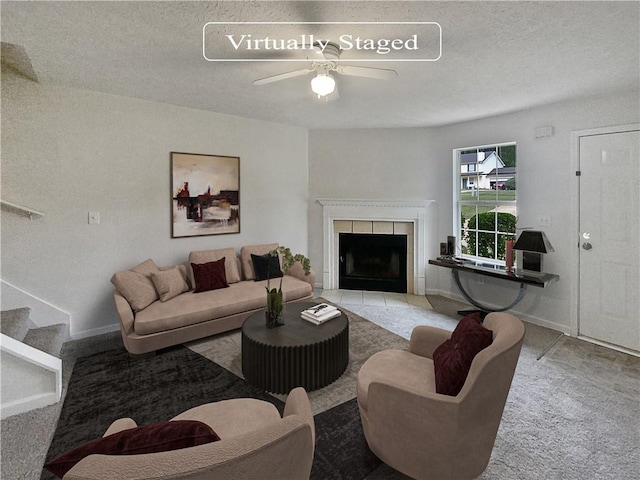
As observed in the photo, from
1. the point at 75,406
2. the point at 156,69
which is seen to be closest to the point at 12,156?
the point at 156,69

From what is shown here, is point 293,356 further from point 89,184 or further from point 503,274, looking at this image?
point 89,184

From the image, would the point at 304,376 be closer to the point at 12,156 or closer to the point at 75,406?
the point at 75,406

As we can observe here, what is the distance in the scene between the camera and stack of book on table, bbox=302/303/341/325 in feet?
9.23

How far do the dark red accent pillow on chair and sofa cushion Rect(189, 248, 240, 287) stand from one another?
117 inches

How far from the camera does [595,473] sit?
175 cm

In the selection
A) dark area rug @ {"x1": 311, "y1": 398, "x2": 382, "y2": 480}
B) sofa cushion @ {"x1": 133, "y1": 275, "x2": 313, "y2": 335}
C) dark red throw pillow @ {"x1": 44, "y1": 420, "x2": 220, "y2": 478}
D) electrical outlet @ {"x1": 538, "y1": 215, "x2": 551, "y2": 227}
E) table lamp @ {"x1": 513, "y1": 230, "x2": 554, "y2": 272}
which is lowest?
dark area rug @ {"x1": 311, "y1": 398, "x2": 382, "y2": 480}

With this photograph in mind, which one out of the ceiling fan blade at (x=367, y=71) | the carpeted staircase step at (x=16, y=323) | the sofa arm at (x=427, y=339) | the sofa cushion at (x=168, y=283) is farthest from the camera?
the sofa cushion at (x=168, y=283)

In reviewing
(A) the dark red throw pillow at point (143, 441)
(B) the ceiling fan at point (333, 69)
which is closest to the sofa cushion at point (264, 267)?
Answer: (B) the ceiling fan at point (333, 69)

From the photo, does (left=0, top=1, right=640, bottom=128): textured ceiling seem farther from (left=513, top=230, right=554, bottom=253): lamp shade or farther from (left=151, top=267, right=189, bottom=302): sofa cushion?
(left=151, top=267, right=189, bottom=302): sofa cushion

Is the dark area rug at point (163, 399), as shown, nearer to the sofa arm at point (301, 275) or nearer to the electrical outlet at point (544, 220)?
the sofa arm at point (301, 275)

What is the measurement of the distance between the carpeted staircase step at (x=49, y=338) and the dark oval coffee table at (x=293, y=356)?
1708 millimetres

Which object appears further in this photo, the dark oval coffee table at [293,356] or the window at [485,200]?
the window at [485,200]

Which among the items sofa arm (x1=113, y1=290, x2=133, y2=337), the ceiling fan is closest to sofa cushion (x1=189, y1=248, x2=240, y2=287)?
sofa arm (x1=113, y1=290, x2=133, y2=337)

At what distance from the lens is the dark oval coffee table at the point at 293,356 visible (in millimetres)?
2416
